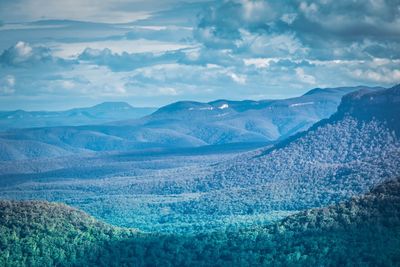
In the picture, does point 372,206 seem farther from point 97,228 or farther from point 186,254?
point 97,228

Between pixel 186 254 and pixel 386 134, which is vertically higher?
pixel 386 134

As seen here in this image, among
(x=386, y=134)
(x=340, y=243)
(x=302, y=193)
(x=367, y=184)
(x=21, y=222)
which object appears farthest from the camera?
(x=386, y=134)

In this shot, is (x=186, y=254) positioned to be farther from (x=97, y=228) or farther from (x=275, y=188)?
(x=275, y=188)

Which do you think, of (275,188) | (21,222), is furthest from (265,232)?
(275,188)

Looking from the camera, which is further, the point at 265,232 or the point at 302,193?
Answer: the point at 302,193

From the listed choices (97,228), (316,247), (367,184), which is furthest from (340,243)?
(367,184)

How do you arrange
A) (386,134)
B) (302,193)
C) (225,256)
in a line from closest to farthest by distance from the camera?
(225,256), (302,193), (386,134)
